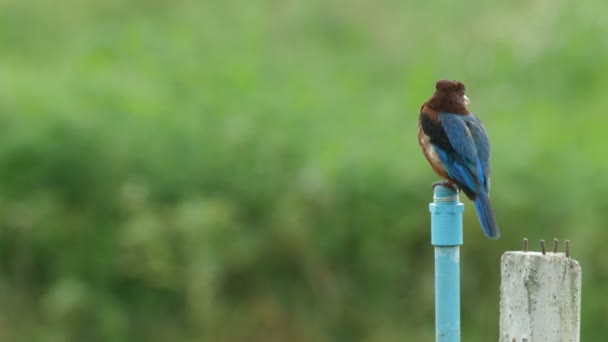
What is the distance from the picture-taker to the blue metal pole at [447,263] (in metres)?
3.44

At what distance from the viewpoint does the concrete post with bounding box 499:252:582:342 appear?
10.3 ft

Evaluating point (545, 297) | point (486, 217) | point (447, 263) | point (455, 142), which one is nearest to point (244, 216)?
point (455, 142)

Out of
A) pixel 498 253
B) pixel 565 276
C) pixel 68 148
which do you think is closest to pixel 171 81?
pixel 68 148

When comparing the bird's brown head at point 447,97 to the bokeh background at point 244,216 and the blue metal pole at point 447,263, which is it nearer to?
the blue metal pole at point 447,263

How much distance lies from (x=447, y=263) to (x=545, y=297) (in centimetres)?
40

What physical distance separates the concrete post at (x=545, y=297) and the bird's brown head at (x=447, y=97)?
1197 millimetres

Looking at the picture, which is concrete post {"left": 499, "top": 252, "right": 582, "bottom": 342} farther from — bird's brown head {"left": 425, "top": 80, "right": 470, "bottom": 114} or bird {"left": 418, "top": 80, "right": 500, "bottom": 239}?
bird's brown head {"left": 425, "top": 80, "right": 470, "bottom": 114}

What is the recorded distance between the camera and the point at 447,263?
3451 millimetres

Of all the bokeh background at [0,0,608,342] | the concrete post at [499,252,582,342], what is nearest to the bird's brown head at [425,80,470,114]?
the concrete post at [499,252,582,342]

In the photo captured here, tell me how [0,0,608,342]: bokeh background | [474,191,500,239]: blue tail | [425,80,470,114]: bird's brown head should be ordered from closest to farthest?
[474,191,500,239]: blue tail, [425,80,470,114]: bird's brown head, [0,0,608,342]: bokeh background

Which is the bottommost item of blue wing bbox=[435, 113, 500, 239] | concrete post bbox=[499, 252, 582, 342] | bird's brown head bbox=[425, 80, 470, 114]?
concrete post bbox=[499, 252, 582, 342]

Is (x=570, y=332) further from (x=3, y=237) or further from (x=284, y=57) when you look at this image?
(x=284, y=57)

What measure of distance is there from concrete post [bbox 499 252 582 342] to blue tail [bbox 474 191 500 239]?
2.90 ft

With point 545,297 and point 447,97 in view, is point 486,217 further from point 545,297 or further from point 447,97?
point 545,297
